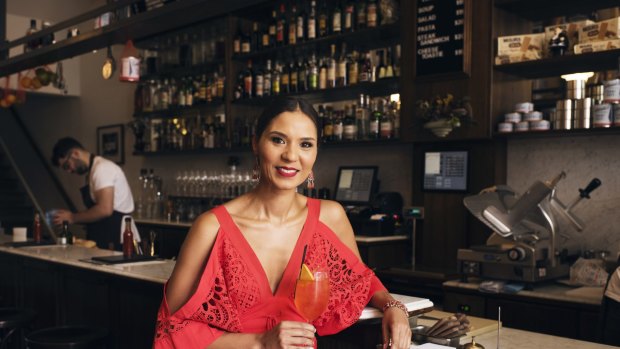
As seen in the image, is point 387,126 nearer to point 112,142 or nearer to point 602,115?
point 602,115

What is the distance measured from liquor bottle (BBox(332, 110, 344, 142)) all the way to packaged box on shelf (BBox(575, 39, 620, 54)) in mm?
1975

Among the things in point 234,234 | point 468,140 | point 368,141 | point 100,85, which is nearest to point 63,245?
point 368,141

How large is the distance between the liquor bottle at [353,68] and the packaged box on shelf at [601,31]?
177 centimetres

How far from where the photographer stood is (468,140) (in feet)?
13.6

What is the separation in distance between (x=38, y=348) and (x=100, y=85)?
611cm

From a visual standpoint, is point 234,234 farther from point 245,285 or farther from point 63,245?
point 63,245

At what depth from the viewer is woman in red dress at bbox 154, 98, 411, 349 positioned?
5.21 ft

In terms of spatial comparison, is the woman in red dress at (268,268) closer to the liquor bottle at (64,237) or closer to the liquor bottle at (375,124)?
the liquor bottle at (375,124)

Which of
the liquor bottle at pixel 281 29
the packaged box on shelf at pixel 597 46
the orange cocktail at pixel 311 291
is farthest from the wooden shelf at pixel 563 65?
the orange cocktail at pixel 311 291

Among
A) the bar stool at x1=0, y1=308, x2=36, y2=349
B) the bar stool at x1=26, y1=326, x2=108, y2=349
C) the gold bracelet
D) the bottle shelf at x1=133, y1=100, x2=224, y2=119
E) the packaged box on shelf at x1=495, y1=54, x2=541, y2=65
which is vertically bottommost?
the bar stool at x1=0, y1=308, x2=36, y2=349

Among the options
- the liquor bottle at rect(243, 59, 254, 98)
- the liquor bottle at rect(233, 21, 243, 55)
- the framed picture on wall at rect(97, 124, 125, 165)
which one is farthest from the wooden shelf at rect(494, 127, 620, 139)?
the framed picture on wall at rect(97, 124, 125, 165)

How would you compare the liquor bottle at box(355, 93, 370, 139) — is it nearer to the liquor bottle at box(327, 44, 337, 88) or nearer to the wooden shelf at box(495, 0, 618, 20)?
the liquor bottle at box(327, 44, 337, 88)

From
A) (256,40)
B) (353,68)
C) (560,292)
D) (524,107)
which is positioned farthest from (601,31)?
(256,40)

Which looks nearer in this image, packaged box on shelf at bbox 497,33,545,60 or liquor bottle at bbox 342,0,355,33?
packaged box on shelf at bbox 497,33,545,60
